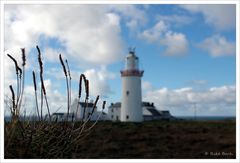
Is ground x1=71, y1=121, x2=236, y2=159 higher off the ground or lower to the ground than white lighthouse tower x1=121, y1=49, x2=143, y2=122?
lower

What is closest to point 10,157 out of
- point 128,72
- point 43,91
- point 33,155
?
point 33,155

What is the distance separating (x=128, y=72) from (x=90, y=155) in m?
21.4

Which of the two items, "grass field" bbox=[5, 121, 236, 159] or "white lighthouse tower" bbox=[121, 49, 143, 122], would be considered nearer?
"grass field" bbox=[5, 121, 236, 159]

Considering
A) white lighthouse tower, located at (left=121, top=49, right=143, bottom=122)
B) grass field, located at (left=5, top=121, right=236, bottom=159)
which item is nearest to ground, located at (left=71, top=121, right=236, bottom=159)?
grass field, located at (left=5, top=121, right=236, bottom=159)

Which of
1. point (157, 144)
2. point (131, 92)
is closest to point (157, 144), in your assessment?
point (157, 144)

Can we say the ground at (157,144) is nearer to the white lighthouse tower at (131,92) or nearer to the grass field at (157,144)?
the grass field at (157,144)

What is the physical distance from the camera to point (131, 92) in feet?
120

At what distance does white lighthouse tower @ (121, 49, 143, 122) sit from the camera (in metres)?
36.5

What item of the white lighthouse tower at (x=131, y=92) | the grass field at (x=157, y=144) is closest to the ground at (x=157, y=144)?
the grass field at (x=157, y=144)

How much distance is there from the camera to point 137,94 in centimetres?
3675

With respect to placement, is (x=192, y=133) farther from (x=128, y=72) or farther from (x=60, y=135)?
(x=60, y=135)

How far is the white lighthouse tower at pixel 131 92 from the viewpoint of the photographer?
120ft

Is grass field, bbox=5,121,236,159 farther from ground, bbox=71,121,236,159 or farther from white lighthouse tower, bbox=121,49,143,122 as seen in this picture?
white lighthouse tower, bbox=121,49,143,122

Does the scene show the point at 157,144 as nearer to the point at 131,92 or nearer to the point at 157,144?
the point at 157,144
